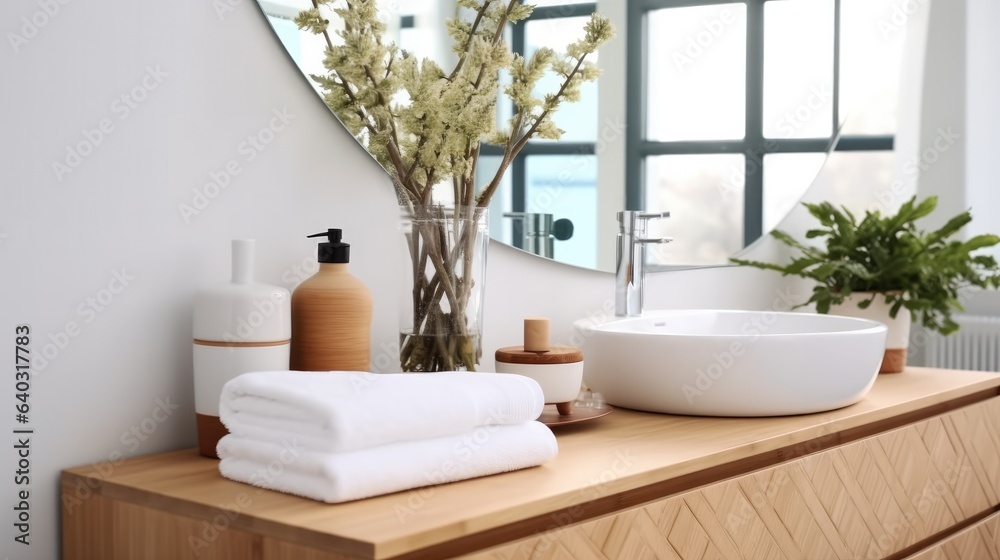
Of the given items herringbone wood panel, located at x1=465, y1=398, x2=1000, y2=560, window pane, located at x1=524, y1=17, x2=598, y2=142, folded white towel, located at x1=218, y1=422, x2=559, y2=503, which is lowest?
herringbone wood panel, located at x1=465, y1=398, x2=1000, y2=560

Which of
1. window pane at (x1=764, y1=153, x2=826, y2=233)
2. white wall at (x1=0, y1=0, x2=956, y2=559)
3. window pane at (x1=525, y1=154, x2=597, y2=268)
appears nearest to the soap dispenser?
A: white wall at (x1=0, y1=0, x2=956, y2=559)

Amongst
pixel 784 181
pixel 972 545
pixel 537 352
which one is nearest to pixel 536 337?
pixel 537 352

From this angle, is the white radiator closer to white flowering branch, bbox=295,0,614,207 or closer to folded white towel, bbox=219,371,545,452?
white flowering branch, bbox=295,0,614,207

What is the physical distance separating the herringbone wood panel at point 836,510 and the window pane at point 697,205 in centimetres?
60

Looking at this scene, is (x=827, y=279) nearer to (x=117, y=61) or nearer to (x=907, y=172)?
(x=907, y=172)

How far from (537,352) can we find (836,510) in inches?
18.5

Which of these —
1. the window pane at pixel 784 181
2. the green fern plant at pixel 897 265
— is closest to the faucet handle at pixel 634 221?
the green fern plant at pixel 897 265

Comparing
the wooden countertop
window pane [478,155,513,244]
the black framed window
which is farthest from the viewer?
the black framed window

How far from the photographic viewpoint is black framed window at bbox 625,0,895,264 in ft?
5.96

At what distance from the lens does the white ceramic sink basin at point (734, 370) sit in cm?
131

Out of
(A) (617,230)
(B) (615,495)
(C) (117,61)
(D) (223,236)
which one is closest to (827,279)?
(A) (617,230)

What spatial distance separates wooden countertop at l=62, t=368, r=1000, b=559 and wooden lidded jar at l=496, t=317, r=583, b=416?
47mm

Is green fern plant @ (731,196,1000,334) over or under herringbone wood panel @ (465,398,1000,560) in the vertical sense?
over

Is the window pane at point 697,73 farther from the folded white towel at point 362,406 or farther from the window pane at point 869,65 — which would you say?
the folded white towel at point 362,406
